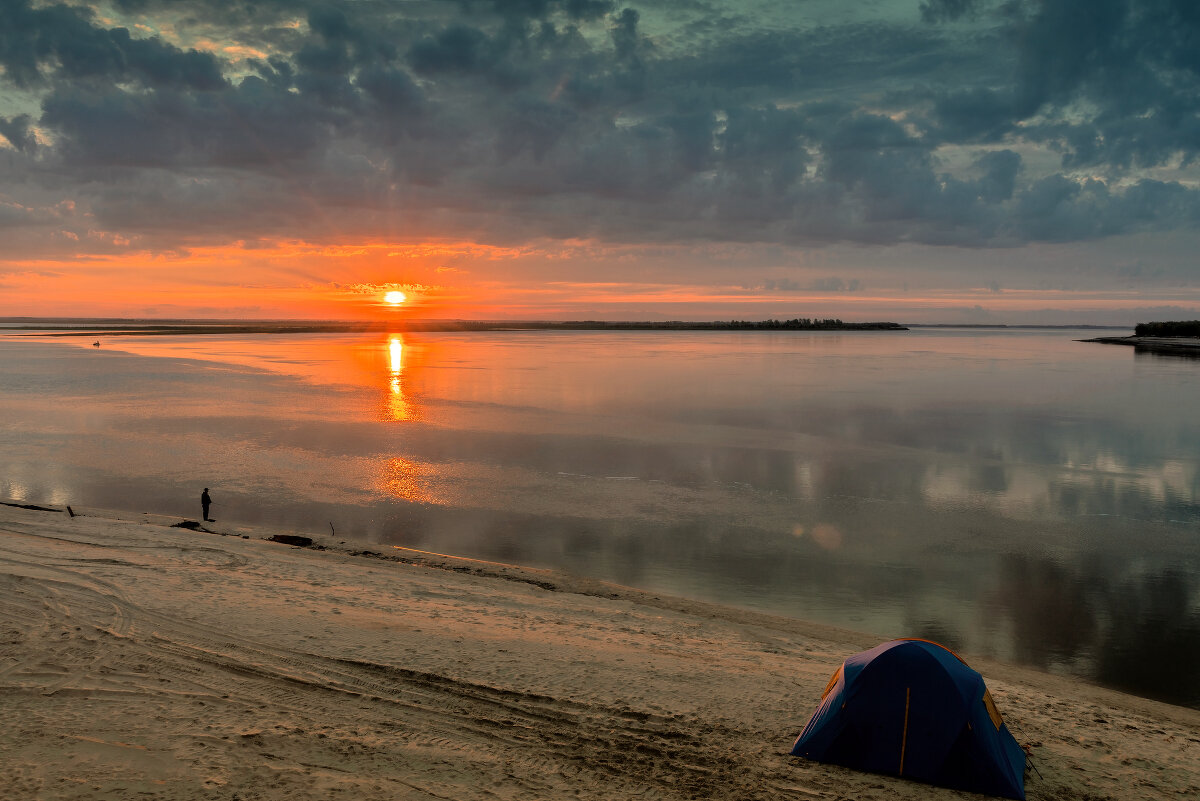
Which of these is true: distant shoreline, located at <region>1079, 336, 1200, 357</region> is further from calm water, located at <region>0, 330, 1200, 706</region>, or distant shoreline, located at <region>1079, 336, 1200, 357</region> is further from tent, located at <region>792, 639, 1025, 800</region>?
tent, located at <region>792, 639, 1025, 800</region>

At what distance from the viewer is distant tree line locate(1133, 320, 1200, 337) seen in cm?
17988

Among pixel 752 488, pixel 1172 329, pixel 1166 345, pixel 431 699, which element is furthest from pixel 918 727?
pixel 1172 329

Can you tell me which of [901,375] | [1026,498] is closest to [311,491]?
[1026,498]

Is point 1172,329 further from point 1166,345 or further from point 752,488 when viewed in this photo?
point 752,488

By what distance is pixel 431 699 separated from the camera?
10703 millimetres

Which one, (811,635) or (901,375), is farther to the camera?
(901,375)

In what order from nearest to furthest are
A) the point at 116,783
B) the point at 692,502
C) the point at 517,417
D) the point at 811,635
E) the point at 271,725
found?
the point at 116,783 → the point at 271,725 → the point at 811,635 → the point at 692,502 → the point at 517,417

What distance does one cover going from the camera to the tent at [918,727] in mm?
9383

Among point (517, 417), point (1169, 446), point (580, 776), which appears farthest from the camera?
point (517, 417)

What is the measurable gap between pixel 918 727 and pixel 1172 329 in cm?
22571

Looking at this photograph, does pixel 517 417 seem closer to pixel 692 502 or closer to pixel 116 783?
pixel 692 502

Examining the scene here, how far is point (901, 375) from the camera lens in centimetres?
8606

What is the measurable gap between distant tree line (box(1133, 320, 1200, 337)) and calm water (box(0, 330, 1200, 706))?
147 meters

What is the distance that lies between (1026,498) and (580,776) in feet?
79.2
